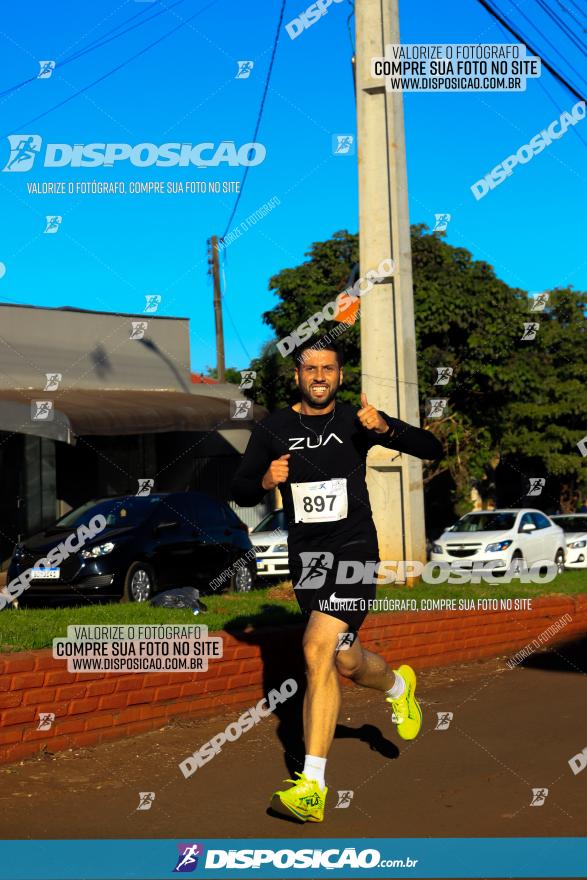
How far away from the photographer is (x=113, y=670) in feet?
22.4

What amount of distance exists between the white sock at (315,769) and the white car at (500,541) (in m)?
17.1

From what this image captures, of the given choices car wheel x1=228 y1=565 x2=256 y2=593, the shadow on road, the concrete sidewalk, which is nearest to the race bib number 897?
the concrete sidewalk

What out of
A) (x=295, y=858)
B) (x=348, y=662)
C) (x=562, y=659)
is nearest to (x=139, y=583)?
(x=562, y=659)

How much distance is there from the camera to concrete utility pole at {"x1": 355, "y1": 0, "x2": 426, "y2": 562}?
12.2 m

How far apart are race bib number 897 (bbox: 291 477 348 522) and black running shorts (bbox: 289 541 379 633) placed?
161 mm

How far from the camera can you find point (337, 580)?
5328 millimetres

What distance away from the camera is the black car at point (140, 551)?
1407 centimetres

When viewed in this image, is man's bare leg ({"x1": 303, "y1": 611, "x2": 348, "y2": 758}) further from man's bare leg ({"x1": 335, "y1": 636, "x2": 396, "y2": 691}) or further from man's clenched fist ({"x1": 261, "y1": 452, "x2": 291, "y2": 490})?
man's clenched fist ({"x1": 261, "y1": 452, "x2": 291, "y2": 490})

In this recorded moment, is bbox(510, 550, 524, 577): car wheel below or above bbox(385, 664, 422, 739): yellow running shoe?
below

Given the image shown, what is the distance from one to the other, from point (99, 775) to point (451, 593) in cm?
623

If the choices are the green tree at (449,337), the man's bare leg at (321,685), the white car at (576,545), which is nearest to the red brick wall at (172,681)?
the man's bare leg at (321,685)

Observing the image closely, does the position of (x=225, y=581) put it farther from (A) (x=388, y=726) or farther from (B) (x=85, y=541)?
(A) (x=388, y=726)

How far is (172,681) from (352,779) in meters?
1.81

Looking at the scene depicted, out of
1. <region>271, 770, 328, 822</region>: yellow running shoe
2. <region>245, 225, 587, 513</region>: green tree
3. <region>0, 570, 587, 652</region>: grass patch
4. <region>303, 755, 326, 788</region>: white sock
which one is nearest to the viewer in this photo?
<region>271, 770, 328, 822</region>: yellow running shoe
